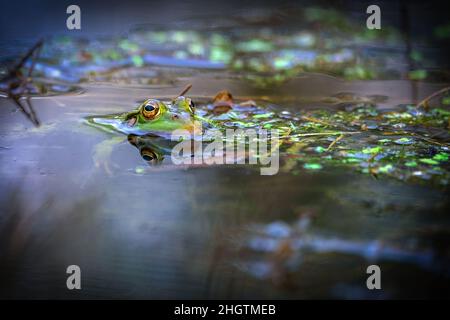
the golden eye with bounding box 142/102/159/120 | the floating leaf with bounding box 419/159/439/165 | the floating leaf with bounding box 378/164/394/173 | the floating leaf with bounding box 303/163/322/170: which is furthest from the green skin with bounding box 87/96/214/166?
the floating leaf with bounding box 419/159/439/165

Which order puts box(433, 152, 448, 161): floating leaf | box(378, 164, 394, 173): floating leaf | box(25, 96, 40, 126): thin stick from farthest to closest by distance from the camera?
box(25, 96, 40, 126): thin stick, box(433, 152, 448, 161): floating leaf, box(378, 164, 394, 173): floating leaf

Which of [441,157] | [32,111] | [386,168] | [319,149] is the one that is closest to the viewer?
[386,168]

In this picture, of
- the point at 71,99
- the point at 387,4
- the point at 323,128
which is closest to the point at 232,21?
the point at 387,4

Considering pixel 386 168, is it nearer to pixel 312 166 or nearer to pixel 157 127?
pixel 312 166

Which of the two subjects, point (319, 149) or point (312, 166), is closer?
point (312, 166)

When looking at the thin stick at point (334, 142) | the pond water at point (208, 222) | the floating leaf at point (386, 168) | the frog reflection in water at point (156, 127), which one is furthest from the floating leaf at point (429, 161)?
the frog reflection in water at point (156, 127)

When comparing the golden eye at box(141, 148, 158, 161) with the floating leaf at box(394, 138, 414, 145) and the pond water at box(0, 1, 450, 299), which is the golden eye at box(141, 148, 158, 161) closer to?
the pond water at box(0, 1, 450, 299)

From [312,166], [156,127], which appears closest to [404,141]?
[312,166]

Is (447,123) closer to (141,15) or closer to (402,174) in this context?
(402,174)
